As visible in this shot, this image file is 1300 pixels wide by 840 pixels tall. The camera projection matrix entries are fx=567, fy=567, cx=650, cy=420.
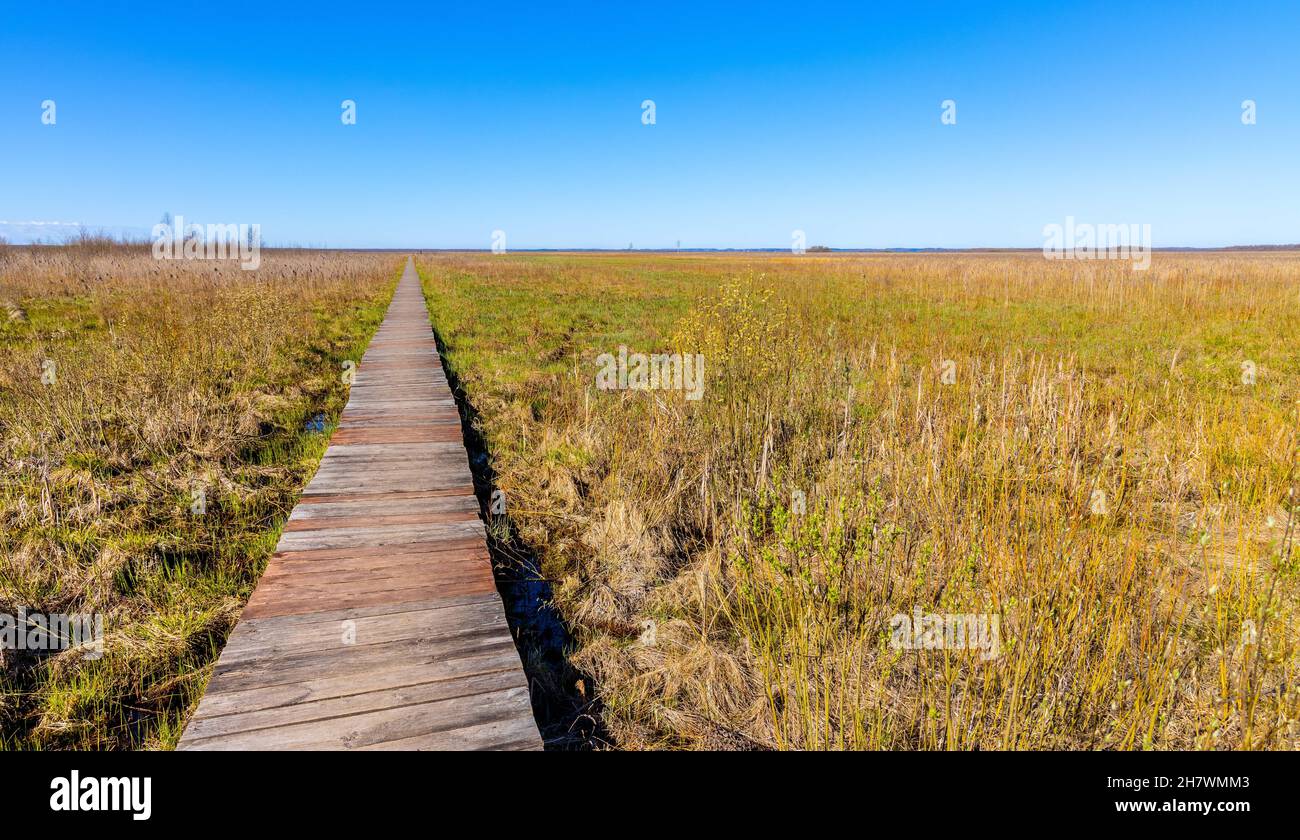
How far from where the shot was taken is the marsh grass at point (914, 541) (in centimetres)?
222

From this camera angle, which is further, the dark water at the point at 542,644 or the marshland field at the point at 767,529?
the dark water at the point at 542,644

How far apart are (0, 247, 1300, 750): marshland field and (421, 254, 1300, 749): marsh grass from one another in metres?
0.03

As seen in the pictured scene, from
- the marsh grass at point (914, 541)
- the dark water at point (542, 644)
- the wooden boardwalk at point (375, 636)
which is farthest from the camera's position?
the dark water at point (542, 644)

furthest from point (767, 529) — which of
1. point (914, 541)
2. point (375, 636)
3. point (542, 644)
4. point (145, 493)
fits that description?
point (145, 493)

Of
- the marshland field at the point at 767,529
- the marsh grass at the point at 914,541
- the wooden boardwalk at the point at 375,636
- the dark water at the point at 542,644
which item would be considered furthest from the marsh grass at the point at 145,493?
the marsh grass at the point at 914,541

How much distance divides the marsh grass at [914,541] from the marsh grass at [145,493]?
1907 mm

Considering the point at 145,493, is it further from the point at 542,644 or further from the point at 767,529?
the point at 767,529

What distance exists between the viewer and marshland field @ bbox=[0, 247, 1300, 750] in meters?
2.32

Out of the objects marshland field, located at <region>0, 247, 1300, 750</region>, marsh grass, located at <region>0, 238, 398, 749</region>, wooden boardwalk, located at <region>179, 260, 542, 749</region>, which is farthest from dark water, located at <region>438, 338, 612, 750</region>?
marsh grass, located at <region>0, 238, 398, 749</region>

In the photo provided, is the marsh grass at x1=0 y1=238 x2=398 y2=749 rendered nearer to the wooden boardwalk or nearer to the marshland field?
the marshland field

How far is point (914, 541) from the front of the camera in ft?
12.0

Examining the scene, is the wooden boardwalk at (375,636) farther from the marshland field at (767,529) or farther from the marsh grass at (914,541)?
the marsh grass at (914,541)

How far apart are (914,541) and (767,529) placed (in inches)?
40.5
